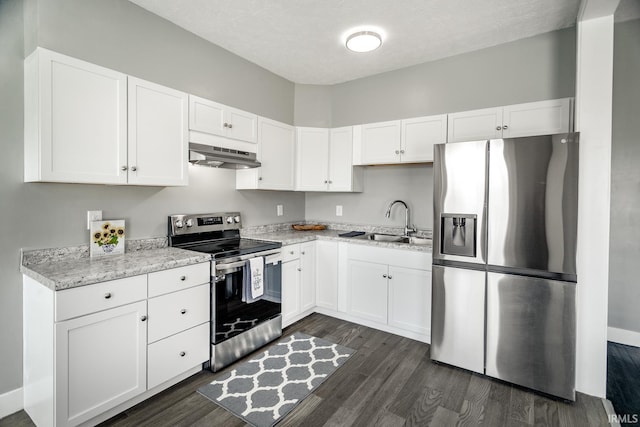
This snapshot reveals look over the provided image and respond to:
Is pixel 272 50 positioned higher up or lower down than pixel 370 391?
higher up

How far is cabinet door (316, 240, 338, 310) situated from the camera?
3.44m

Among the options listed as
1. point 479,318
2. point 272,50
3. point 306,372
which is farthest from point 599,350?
point 272,50

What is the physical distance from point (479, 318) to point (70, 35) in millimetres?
3428

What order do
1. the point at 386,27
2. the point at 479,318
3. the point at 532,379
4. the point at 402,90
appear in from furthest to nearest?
1. the point at 402,90
2. the point at 386,27
3. the point at 479,318
4. the point at 532,379

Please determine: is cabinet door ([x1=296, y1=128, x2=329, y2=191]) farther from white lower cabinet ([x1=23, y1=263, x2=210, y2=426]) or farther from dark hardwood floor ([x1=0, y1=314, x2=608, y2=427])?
dark hardwood floor ([x1=0, y1=314, x2=608, y2=427])

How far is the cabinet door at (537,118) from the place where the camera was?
2.61 m

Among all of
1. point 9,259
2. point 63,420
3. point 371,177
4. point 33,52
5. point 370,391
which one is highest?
point 33,52

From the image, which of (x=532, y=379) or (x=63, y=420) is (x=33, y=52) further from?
(x=532, y=379)

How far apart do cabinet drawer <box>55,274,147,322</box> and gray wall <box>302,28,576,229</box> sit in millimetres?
2634

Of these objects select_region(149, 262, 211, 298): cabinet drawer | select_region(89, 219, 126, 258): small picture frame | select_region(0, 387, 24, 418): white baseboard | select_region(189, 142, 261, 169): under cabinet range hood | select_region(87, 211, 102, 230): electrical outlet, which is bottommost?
select_region(0, 387, 24, 418): white baseboard

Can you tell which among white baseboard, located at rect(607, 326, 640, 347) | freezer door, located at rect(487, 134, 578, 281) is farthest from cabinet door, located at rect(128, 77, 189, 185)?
white baseboard, located at rect(607, 326, 640, 347)

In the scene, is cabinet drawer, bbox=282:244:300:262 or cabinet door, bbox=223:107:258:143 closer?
cabinet door, bbox=223:107:258:143

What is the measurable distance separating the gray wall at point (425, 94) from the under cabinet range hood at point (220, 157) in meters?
1.21

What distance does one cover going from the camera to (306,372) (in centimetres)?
242
